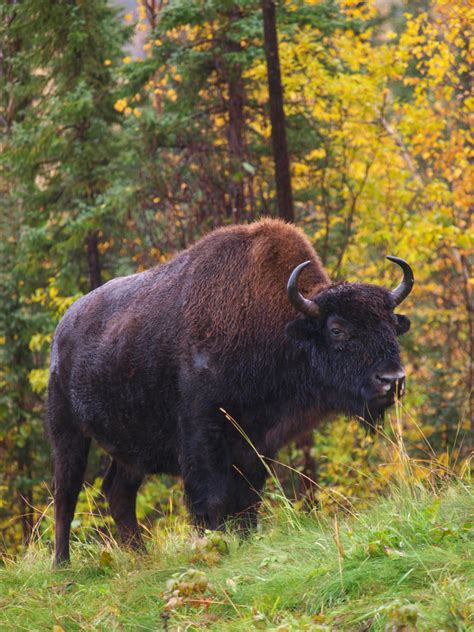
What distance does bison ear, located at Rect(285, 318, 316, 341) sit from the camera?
23.9ft

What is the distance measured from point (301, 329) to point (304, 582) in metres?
2.94

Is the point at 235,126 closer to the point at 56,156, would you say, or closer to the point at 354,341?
the point at 56,156

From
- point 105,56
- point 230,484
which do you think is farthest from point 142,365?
point 105,56

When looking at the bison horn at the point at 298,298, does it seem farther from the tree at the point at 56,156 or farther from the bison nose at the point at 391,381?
the tree at the point at 56,156

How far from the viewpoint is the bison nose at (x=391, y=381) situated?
22.3 ft

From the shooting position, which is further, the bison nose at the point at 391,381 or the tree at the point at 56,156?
the tree at the point at 56,156

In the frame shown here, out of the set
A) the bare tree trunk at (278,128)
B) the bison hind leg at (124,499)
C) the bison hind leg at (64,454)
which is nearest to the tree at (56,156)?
the bare tree trunk at (278,128)

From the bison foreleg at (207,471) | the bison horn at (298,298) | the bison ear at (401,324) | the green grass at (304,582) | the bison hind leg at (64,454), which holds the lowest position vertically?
the bison hind leg at (64,454)

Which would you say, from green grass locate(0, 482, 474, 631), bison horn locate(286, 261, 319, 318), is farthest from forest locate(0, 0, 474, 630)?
green grass locate(0, 482, 474, 631)

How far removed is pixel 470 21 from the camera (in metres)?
13.8

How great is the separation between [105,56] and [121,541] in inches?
525

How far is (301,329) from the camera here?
24.0 ft

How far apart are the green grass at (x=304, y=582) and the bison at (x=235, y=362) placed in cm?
103

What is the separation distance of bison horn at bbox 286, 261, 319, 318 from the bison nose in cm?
75
